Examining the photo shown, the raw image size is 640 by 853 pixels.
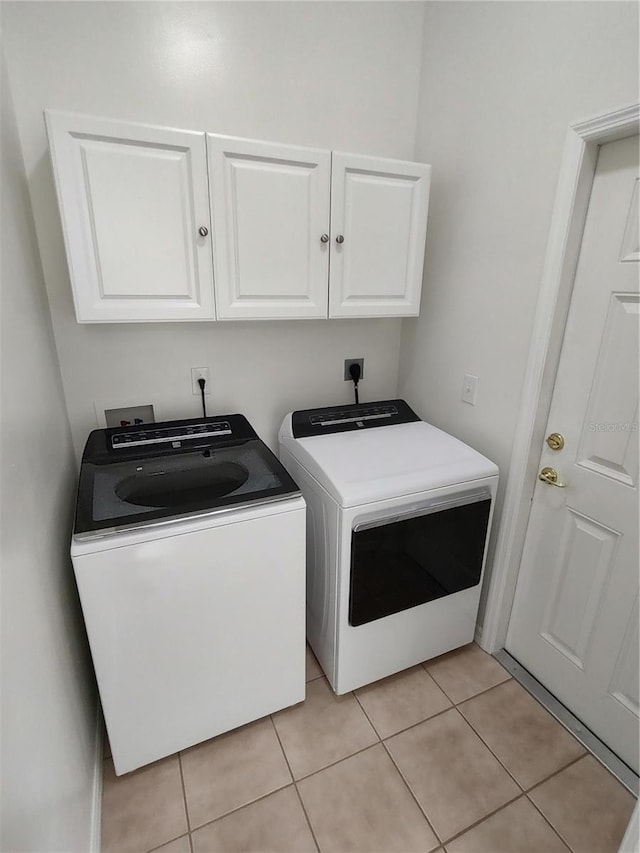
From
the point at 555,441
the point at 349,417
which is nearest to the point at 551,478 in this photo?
the point at 555,441

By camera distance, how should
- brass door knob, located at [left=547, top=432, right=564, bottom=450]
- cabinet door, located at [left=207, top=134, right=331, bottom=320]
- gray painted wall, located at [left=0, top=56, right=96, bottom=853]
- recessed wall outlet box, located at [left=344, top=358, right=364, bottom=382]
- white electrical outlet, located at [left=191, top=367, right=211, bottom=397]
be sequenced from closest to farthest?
gray painted wall, located at [left=0, top=56, right=96, bottom=853], cabinet door, located at [left=207, top=134, right=331, bottom=320], brass door knob, located at [left=547, top=432, right=564, bottom=450], white electrical outlet, located at [left=191, top=367, right=211, bottom=397], recessed wall outlet box, located at [left=344, top=358, right=364, bottom=382]

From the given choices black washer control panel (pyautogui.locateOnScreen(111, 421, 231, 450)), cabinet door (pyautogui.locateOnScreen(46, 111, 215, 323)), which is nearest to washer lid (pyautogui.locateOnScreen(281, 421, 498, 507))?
black washer control panel (pyautogui.locateOnScreen(111, 421, 231, 450))

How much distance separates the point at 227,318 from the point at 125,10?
991 millimetres

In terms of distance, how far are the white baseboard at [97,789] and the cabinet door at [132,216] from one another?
139cm

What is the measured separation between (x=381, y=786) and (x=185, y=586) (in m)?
0.91

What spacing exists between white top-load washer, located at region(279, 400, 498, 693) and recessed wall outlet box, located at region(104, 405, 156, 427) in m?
0.56

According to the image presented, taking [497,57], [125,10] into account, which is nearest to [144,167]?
[125,10]

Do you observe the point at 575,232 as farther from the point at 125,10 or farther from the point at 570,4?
the point at 125,10

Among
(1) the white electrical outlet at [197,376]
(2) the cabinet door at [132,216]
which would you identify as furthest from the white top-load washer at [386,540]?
(2) the cabinet door at [132,216]

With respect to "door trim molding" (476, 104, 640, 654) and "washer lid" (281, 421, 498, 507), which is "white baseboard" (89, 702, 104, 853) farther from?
"door trim molding" (476, 104, 640, 654)

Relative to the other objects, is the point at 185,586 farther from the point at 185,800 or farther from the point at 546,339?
the point at 546,339

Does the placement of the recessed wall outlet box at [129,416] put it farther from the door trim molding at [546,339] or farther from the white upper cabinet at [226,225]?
the door trim molding at [546,339]

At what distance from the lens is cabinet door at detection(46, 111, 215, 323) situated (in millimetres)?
1174

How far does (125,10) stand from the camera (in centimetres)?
133
